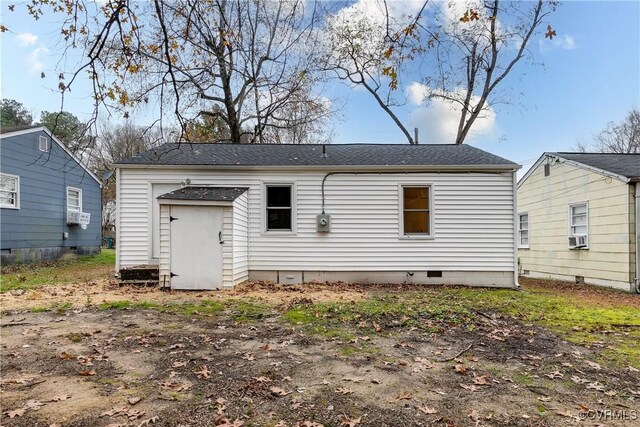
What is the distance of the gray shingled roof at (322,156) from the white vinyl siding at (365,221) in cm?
31

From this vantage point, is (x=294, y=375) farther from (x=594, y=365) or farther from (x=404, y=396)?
(x=594, y=365)

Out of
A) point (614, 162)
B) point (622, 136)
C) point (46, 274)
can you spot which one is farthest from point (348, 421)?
point (622, 136)

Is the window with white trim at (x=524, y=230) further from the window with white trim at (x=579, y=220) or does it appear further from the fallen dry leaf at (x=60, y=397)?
the fallen dry leaf at (x=60, y=397)

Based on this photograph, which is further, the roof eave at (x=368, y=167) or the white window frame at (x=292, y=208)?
the white window frame at (x=292, y=208)

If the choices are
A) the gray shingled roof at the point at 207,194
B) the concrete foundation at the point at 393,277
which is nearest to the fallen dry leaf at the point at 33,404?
the gray shingled roof at the point at 207,194

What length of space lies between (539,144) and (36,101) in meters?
21.1

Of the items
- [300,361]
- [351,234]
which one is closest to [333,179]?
[351,234]

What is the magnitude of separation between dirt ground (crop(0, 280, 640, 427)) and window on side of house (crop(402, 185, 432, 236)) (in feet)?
14.4

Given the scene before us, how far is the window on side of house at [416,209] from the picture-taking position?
9609 millimetres

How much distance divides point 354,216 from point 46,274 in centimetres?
863

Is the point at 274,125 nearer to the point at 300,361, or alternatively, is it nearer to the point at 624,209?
the point at 624,209

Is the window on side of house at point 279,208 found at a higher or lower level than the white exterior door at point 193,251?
higher

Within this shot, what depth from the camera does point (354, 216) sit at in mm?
9578

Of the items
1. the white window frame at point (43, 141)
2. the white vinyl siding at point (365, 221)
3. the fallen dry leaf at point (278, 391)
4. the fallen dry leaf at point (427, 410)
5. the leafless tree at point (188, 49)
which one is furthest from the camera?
the white window frame at point (43, 141)
